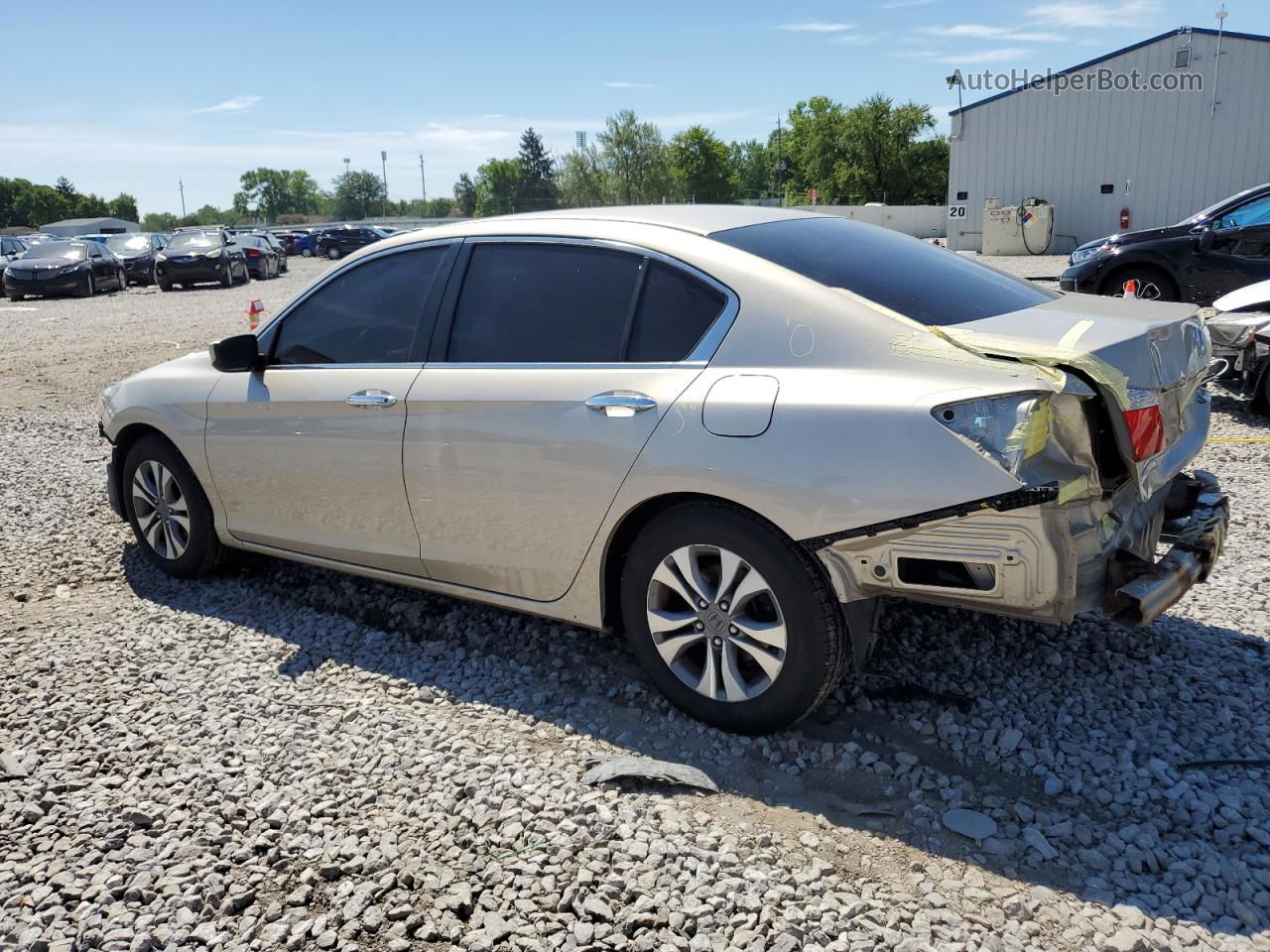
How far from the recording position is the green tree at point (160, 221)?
5906 inches

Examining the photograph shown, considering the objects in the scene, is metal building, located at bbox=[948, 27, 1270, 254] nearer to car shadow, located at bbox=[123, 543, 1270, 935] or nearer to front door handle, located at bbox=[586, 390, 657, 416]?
car shadow, located at bbox=[123, 543, 1270, 935]

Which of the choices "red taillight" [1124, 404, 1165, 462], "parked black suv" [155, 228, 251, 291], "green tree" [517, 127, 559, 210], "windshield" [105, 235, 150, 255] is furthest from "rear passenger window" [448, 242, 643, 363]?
"green tree" [517, 127, 559, 210]

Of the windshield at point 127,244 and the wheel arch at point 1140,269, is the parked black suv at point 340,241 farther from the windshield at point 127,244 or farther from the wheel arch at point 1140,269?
the wheel arch at point 1140,269

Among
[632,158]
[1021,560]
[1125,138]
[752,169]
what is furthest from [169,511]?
[752,169]

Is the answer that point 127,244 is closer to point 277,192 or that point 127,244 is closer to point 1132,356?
point 1132,356

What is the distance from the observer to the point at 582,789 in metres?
3.25

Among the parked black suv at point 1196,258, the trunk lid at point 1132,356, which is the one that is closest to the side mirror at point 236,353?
the trunk lid at point 1132,356

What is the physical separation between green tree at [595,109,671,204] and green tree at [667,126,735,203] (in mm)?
1399

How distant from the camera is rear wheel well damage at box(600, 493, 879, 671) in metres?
3.24

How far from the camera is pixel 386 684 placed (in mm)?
4074

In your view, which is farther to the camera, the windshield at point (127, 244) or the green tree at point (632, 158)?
the green tree at point (632, 158)

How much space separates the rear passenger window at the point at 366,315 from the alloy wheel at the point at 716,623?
1.50 m

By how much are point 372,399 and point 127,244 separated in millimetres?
31219

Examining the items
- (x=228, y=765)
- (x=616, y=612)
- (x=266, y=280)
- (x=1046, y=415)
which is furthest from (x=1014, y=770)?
(x=266, y=280)
